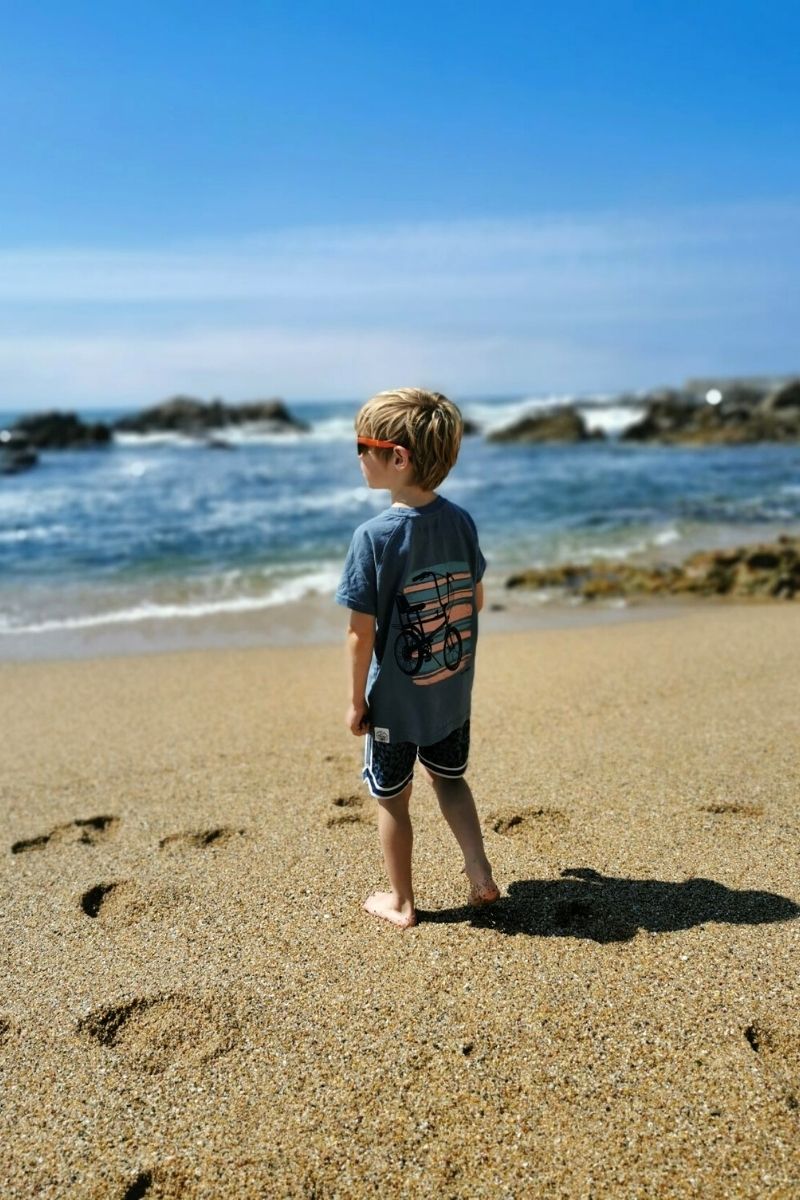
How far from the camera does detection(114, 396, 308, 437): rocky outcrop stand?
55.0 m

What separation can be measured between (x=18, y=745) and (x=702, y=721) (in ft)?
12.1

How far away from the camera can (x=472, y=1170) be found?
2.02 meters

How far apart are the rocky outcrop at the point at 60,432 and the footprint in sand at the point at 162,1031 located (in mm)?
45116

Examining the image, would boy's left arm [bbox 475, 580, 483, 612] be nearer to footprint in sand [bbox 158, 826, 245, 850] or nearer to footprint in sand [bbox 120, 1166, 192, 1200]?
footprint in sand [bbox 158, 826, 245, 850]

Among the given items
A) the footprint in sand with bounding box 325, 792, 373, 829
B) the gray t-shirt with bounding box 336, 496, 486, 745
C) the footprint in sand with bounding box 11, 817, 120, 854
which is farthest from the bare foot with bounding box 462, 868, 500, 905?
the footprint in sand with bounding box 11, 817, 120, 854

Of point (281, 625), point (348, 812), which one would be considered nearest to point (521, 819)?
point (348, 812)

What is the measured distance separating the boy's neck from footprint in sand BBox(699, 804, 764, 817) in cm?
182

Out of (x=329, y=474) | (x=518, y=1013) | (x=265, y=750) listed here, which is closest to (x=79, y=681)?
(x=265, y=750)

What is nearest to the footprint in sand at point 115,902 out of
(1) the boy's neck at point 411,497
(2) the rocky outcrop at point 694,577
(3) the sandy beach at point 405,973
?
(3) the sandy beach at point 405,973

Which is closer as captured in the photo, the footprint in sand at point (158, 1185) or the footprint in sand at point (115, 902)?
the footprint in sand at point (158, 1185)

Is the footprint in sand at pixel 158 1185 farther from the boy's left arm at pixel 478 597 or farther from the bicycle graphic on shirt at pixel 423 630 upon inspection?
the boy's left arm at pixel 478 597

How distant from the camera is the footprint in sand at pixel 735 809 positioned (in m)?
3.64

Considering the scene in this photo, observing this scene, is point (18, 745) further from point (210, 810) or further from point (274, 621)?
point (274, 621)

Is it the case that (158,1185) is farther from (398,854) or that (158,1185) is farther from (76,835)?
(76,835)
